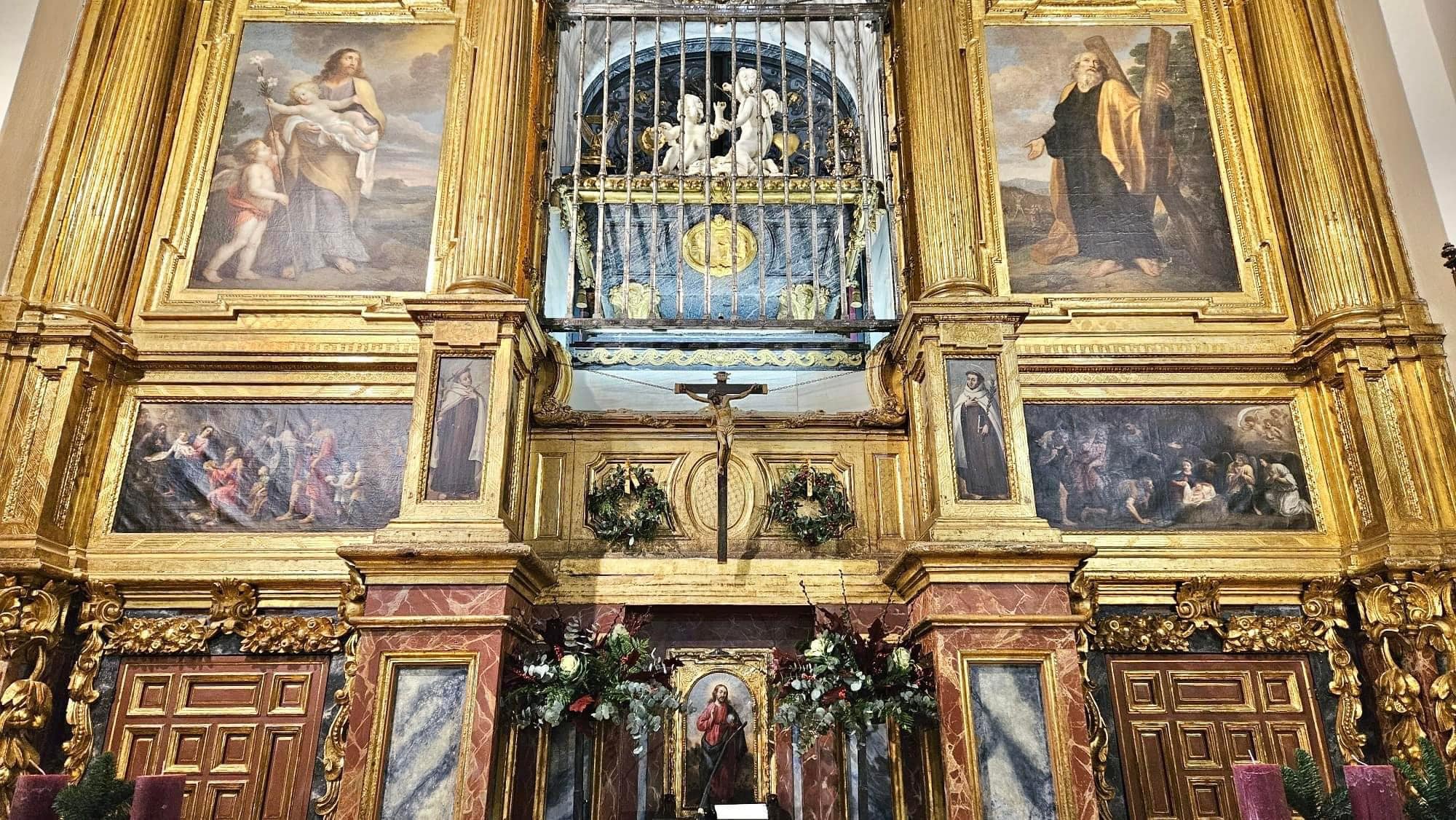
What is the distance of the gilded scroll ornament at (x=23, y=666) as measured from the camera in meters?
5.67

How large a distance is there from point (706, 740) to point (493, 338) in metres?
2.80

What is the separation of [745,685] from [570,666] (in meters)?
1.25

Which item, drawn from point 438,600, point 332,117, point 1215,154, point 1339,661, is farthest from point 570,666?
point 1215,154

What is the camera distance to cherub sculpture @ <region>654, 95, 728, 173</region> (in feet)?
28.3

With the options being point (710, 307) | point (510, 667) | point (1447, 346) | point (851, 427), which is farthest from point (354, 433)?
point (1447, 346)

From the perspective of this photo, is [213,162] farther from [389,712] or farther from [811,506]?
[811,506]

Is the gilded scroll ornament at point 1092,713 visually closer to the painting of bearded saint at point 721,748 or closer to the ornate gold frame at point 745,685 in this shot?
the ornate gold frame at point 745,685

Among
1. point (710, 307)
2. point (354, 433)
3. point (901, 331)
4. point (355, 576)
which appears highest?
point (710, 307)

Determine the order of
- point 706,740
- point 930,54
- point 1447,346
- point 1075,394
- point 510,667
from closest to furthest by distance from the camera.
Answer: point 510,667, point 706,740, point 1447,346, point 1075,394, point 930,54

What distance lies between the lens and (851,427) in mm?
7062

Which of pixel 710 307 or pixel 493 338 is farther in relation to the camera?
pixel 710 307

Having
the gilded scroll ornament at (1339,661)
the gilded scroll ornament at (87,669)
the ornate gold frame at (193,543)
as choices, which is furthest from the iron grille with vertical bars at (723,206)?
the gilded scroll ornament at (87,669)

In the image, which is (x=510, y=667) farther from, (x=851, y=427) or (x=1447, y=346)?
(x=1447, y=346)

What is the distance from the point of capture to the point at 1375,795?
3.41m
